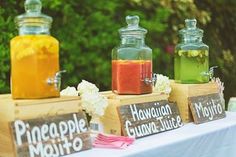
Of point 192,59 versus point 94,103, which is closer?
point 94,103

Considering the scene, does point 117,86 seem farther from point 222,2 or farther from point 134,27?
point 222,2

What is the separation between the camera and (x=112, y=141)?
130 centimetres

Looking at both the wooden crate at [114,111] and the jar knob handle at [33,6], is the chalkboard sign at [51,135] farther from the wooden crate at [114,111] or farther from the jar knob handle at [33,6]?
the jar knob handle at [33,6]

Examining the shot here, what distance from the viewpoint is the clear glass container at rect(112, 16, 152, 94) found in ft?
4.91

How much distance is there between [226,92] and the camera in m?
3.45

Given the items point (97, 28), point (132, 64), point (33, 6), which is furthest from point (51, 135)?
point (97, 28)

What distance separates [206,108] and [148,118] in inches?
13.8

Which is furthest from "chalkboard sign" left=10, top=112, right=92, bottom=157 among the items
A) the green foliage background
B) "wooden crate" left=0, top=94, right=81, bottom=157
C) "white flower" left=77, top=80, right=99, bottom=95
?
the green foliage background

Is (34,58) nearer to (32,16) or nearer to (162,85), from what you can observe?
(32,16)

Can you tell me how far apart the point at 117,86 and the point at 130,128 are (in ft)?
0.58

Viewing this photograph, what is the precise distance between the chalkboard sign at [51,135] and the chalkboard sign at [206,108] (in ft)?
1.78

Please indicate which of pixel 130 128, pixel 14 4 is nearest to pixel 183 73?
pixel 130 128

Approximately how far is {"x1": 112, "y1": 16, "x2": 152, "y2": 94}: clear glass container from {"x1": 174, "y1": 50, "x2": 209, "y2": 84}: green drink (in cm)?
25

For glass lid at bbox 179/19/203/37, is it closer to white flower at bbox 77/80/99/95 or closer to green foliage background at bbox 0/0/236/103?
white flower at bbox 77/80/99/95
